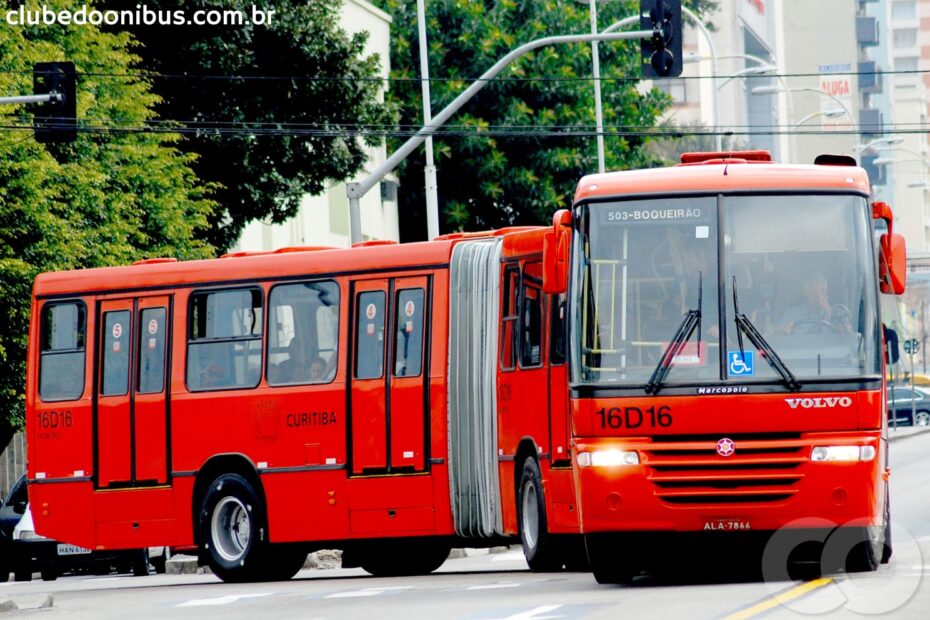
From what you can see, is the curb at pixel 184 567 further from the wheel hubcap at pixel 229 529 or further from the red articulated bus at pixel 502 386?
the wheel hubcap at pixel 229 529

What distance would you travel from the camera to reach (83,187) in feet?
106

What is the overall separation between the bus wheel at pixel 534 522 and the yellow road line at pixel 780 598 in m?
3.24

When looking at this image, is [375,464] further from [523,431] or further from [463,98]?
[463,98]

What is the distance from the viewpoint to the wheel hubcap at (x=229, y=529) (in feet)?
68.4

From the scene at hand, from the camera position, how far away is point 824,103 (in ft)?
526

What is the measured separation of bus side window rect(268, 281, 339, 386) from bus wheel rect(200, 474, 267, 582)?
1.09 metres

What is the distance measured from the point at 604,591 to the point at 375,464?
15.4 feet

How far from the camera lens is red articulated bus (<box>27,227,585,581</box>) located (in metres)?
19.2

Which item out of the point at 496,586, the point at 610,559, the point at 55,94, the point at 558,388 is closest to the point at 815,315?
the point at 610,559

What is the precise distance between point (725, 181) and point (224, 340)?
6403mm

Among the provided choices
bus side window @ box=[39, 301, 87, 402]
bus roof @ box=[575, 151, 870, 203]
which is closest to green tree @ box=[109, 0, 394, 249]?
bus side window @ box=[39, 301, 87, 402]

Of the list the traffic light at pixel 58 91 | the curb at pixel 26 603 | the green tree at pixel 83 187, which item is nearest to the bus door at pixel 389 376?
the curb at pixel 26 603

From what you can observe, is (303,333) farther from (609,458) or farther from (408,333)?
(609,458)

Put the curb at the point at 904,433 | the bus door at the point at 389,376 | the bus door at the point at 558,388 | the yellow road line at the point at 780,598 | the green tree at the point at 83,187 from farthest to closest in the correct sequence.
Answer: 1. the curb at the point at 904,433
2. the green tree at the point at 83,187
3. the bus door at the point at 389,376
4. the bus door at the point at 558,388
5. the yellow road line at the point at 780,598
